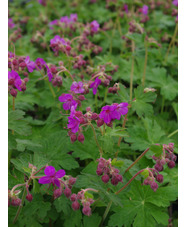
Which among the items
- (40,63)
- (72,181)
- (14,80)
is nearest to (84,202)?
(72,181)

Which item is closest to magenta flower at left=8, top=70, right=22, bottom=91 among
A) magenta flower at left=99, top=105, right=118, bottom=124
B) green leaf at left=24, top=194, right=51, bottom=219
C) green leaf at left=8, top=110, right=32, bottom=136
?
green leaf at left=8, top=110, right=32, bottom=136

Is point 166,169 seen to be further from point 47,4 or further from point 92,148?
point 47,4

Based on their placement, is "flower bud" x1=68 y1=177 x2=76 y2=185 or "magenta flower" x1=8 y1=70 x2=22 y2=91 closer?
"flower bud" x1=68 y1=177 x2=76 y2=185

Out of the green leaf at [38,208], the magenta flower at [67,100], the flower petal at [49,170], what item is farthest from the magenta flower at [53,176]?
the magenta flower at [67,100]

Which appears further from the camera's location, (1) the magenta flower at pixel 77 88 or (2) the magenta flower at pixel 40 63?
(2) the magenta flower at pixel 40 63

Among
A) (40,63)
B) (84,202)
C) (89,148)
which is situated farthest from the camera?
(40,63)

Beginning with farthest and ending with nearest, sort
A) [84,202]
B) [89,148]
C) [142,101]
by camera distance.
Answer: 1. [89,148]
2. [142,101]
3. [84,202]

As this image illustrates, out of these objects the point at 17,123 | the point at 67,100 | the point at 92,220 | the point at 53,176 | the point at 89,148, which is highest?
the point at 67,100

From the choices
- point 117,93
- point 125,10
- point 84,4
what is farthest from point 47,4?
point 117,93

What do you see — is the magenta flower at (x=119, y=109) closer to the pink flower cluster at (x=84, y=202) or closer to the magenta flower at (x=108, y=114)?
the magenta flower at (x=108, y=114)

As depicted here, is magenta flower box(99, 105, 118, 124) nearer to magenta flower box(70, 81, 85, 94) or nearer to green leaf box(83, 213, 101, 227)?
magenta flower box(70, 81, 85, 94)

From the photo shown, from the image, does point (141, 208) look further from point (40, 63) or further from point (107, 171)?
point (40, 63)

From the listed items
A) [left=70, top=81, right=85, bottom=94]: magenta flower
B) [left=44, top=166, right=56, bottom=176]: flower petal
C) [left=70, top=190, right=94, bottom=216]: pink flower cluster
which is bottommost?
[left=70, top=190, right=94, bottom=216]: pink flower cluster
